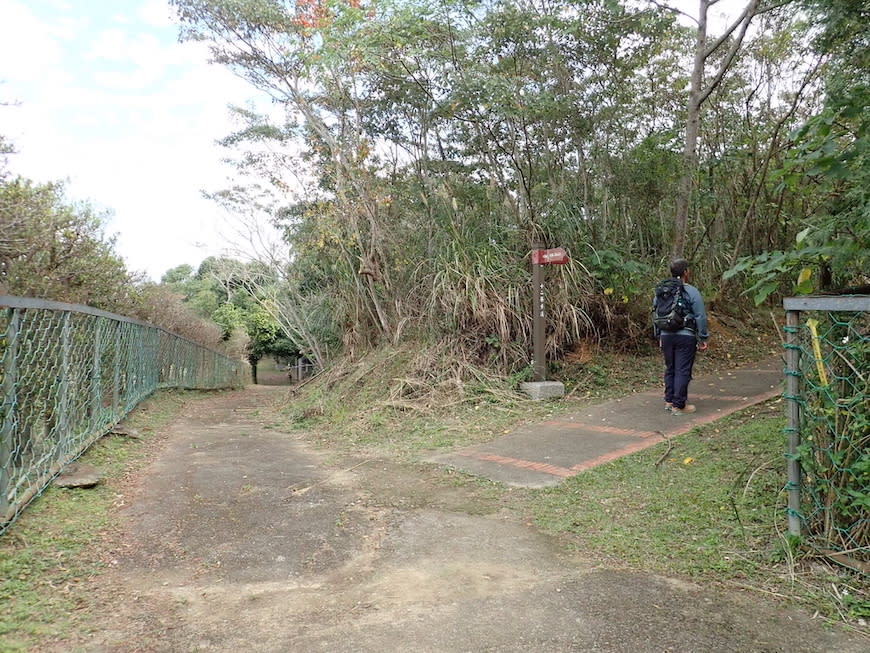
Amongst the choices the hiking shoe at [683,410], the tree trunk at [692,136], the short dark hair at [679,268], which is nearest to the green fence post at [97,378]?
the hiking shoe at [683,410]

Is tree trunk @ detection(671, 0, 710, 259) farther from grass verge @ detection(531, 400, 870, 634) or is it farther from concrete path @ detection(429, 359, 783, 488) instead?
grass verge @ detection(531, 400, 870, 634)

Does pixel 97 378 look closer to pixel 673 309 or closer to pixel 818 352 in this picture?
pixel 673 309

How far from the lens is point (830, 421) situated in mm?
2721

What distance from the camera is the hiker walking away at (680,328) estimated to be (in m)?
5.86

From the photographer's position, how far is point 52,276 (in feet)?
22.1

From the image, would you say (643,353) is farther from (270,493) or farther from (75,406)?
(75,406)

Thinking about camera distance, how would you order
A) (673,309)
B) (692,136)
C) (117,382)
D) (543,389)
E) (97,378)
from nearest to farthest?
(97,378), (673,309), (117,382), (543,389), (692,136)

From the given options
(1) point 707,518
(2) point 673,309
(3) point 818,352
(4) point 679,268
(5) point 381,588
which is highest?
(4) point 679,268

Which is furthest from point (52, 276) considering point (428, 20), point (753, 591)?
point (753, 591)

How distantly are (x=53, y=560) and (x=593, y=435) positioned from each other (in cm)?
439

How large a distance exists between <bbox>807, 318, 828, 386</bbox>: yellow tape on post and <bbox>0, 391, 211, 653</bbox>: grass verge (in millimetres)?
3362

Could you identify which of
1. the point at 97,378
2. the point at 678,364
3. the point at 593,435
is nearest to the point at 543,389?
the point at 593,435

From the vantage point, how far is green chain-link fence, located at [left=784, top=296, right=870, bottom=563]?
102 inches

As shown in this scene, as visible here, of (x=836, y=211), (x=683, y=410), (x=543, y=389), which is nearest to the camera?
(x=836, y=211)
